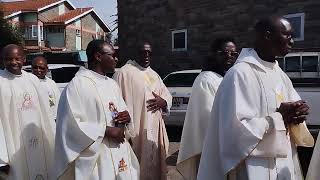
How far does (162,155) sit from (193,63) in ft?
35.8

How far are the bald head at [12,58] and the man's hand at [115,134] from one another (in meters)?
1.39

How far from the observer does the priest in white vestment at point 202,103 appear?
15.0 feet

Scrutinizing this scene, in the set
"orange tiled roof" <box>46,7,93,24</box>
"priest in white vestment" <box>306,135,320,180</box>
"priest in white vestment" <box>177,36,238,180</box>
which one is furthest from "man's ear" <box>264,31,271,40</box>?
"orange tiled roof" <box>46,7,93,24</box>

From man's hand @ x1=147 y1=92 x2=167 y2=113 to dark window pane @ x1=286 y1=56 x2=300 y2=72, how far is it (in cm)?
302

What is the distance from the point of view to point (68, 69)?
12602mm

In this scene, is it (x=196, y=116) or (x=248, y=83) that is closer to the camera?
(x=248, y=83)

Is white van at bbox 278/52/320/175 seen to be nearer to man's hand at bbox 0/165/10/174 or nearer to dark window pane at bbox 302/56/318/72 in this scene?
dark window pane at bbox 302/56/318/72

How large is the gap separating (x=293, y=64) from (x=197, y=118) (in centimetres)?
374

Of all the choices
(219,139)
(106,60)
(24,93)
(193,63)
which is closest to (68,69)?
(193,63)

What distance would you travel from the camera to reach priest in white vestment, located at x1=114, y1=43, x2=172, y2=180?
5.55 m

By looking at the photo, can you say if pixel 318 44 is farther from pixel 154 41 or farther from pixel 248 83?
pixel 248 83

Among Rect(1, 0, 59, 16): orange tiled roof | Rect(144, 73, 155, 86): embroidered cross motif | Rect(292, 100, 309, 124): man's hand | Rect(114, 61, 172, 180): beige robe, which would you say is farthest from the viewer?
Rect(1, 0, 59, 16): orange tiled roof

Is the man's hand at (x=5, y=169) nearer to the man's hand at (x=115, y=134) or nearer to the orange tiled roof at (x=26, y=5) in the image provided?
the man's hand at (x=115, y=134)

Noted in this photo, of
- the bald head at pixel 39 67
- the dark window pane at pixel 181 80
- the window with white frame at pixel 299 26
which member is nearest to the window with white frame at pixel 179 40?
the window with white frame at pixel 299 26
